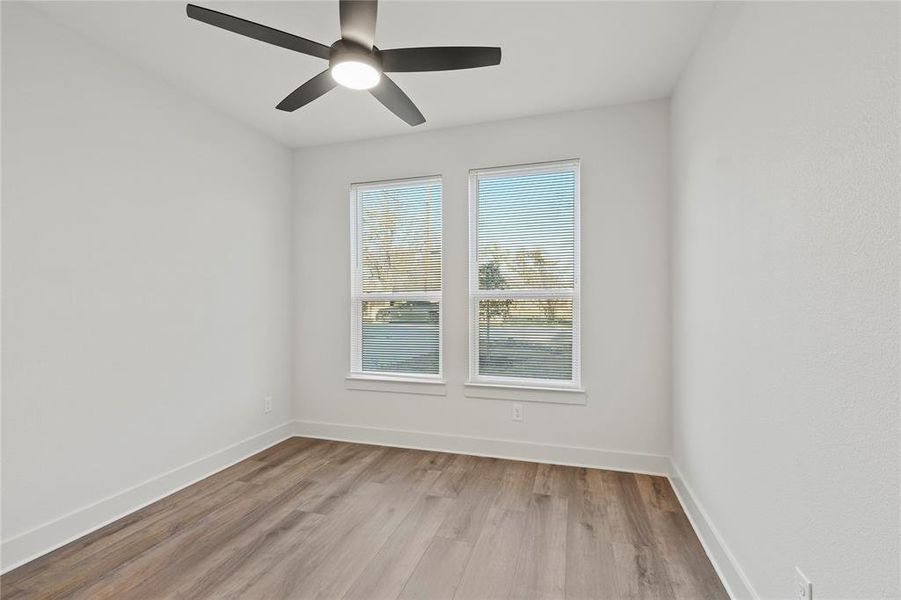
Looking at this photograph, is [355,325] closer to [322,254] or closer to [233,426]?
[322,254]

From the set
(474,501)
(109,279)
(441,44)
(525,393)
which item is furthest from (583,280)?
(109,279)

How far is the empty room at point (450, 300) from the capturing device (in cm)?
124

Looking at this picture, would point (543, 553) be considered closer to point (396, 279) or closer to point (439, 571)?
point (439, 571)

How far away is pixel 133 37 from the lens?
2336 millimetres

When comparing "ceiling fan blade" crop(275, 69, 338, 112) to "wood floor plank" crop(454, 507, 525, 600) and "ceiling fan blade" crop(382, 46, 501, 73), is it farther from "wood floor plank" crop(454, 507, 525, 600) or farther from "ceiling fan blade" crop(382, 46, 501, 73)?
"wood floor plank" crop(454, 507, 525, 600)

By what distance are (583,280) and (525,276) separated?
0.44 m

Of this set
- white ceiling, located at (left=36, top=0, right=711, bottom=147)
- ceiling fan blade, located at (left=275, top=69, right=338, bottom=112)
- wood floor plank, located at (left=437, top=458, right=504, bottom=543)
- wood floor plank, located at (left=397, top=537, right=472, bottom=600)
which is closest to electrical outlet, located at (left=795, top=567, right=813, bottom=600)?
wood floor plank, located at (left=397, top=537, right=472, bottom=600)

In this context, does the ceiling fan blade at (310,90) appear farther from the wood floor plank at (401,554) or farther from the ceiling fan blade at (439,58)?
the wood floor plank at (401,554)

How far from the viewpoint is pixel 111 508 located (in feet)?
7.97

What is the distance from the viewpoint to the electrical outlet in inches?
48.7

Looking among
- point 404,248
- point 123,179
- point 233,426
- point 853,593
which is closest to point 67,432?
point 233,426

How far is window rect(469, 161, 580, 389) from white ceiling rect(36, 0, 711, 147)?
0.55 meters

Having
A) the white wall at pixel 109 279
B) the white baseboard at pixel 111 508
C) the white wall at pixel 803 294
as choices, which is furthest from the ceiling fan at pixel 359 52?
the white baseboard at pixel 111 508

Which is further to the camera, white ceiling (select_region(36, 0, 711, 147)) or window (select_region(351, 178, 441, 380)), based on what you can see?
window (select_region(351, 178, 441, 380))
